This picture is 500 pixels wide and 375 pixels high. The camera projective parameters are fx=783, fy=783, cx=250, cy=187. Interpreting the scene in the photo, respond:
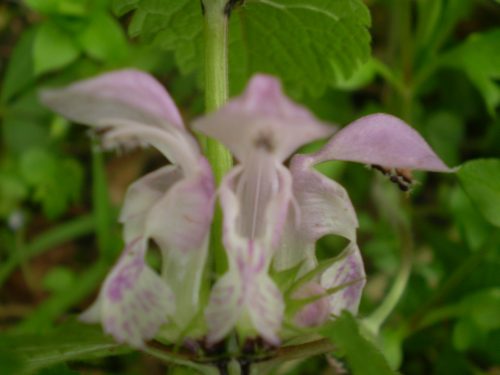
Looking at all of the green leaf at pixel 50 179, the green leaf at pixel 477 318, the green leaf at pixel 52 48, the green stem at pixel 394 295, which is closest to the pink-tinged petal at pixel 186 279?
the green stem at pixel 394 295

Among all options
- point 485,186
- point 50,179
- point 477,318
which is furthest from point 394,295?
point 50,179

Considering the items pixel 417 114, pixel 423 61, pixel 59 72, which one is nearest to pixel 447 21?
pixel 423 61

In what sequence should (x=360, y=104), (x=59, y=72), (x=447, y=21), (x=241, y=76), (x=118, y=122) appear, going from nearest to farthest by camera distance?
(x=118, y=122) → (x=241, y=76) → (x=447, y=21) → (x=59, y=72) → (x=360, y=104)

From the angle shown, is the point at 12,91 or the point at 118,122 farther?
the point at 12,91

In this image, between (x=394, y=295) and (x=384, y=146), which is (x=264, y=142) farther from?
(x=394, y=295)

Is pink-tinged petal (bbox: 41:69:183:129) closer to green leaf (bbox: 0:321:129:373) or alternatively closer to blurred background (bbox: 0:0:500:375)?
green leaf (bbox: 0:321:129:373)

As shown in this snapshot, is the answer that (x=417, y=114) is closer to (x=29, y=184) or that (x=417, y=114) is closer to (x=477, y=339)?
(x=477, y=339)

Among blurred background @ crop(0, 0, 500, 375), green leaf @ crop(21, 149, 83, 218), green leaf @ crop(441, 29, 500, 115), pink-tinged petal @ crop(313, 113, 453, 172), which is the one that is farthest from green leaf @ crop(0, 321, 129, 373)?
green leaf @ crop(21, 149, 83, 218)
